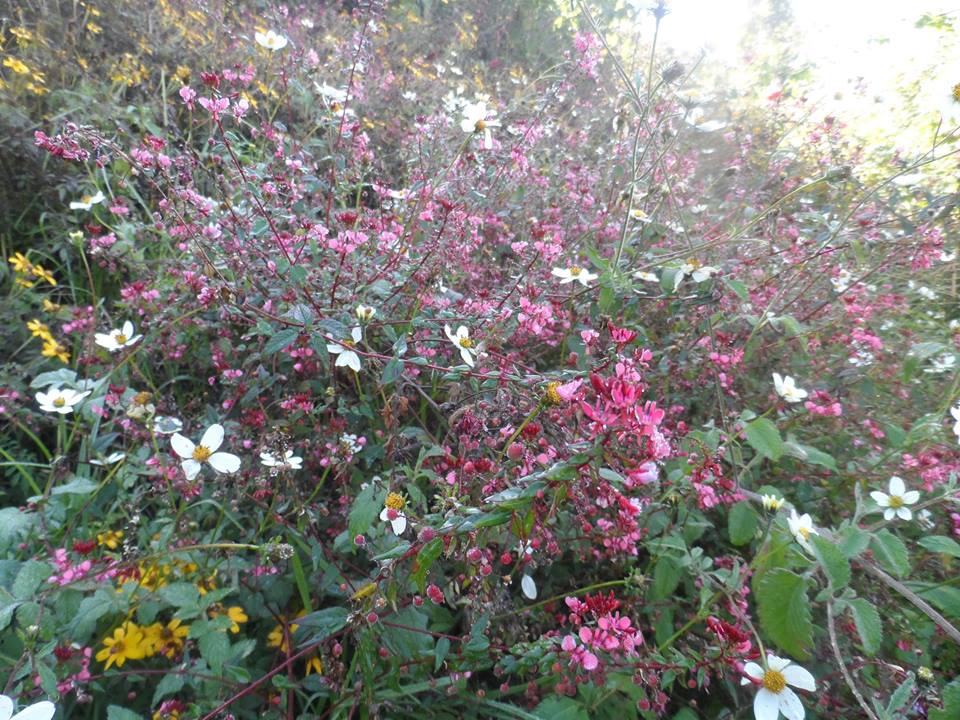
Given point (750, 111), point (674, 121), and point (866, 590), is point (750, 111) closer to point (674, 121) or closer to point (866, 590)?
point (674, 121)

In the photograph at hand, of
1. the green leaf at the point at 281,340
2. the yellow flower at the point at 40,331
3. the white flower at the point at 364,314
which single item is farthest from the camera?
the yellow flower at the point at 40,331

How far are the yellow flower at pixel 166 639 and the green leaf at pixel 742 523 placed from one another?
127 centimetres

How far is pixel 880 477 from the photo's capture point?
5.35 ft

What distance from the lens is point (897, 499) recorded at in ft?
4.84

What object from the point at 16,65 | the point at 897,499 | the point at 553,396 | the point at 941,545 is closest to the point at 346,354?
the point at 553,396

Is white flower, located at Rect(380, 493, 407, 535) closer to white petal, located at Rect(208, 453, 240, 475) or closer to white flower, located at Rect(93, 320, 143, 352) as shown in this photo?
white petal, located at Rect(208, 453, 240, 475)

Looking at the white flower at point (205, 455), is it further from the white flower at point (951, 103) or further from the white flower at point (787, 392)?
the white flower at point (951, 103)

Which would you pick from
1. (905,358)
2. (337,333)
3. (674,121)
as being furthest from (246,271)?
(674,121)

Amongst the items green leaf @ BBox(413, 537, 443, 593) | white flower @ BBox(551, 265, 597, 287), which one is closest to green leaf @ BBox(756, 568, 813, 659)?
green leaf @ BBox(413, 537, 443, 593)

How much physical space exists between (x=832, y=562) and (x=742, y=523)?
0.36 metres

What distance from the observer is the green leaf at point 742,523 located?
1339mm

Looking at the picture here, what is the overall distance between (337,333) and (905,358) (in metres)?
1.88

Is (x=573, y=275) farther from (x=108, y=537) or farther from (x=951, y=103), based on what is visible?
(x=108, y=537)

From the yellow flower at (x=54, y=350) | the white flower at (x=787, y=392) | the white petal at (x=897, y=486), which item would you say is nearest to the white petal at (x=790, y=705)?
the white petal at (x=897, y=486)
